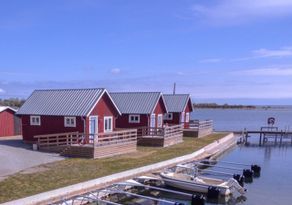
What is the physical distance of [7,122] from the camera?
38.4m

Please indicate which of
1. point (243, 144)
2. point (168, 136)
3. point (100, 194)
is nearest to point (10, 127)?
point (168, 136)

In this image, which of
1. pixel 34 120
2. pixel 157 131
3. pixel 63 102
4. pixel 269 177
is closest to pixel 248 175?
pixel 269 177

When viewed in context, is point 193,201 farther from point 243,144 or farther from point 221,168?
point 243,144

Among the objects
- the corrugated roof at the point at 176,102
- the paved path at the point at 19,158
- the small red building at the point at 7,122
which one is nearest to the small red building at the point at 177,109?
the corrugated roof at the point at 176,102

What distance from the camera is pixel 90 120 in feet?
97.0

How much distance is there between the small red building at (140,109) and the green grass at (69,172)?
7.17 meters

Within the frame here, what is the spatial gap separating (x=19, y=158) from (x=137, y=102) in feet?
53.5

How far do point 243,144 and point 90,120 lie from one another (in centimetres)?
2716

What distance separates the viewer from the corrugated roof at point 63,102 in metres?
29.5

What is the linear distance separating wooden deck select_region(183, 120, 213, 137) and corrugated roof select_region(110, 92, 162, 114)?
8.20 m

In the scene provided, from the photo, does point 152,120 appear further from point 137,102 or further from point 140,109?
point 137,102

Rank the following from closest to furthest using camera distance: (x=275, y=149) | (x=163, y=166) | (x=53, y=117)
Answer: (x=163, y=166), (x=53, y=117), (x=275, y=149)

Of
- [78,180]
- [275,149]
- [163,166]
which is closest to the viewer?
[78,180]

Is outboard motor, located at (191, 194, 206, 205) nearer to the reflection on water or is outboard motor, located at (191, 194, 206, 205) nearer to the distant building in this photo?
the reflection on water
